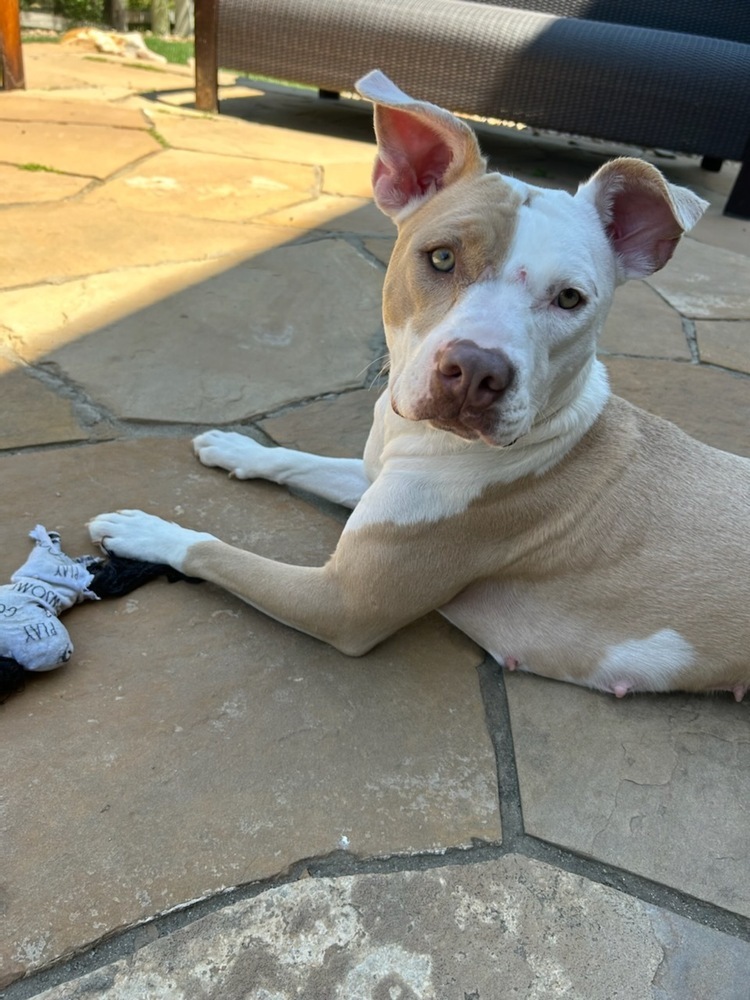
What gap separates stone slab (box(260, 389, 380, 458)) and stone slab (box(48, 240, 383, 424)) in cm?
9

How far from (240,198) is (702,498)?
14.0 feet

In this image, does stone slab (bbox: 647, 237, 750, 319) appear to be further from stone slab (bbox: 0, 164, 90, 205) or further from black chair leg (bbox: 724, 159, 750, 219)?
stone slab (bbox: 0, 164, 90, 205)

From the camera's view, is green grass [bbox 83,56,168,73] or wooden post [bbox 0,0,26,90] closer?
wooden post [bbox 0,0,26,90]

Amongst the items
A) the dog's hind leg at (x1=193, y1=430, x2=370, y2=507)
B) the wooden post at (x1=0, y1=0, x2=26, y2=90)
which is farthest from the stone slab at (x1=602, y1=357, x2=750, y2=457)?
the wooden post at (x1=0, y1=0, x2=26, y2=90)

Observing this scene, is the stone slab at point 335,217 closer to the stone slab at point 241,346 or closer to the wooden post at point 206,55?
the stone slab at point 241,346

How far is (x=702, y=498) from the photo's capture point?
7.70 feet

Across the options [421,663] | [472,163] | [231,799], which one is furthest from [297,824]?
[472,163]

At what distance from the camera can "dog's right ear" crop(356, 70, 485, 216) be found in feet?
7.34

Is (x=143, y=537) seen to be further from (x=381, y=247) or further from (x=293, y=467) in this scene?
(x=381, y=247)

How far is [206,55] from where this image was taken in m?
7.41

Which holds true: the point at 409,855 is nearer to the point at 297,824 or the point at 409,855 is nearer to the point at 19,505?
the point at 297,824

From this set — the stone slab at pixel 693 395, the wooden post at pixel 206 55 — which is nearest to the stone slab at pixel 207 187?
the wooden post at pixel 206 55

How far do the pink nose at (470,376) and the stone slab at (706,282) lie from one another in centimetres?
355

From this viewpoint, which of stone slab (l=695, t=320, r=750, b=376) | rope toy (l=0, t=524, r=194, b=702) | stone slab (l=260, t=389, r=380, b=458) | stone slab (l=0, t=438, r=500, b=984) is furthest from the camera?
stone slab (l=695, t=320, r=750, b=376)
